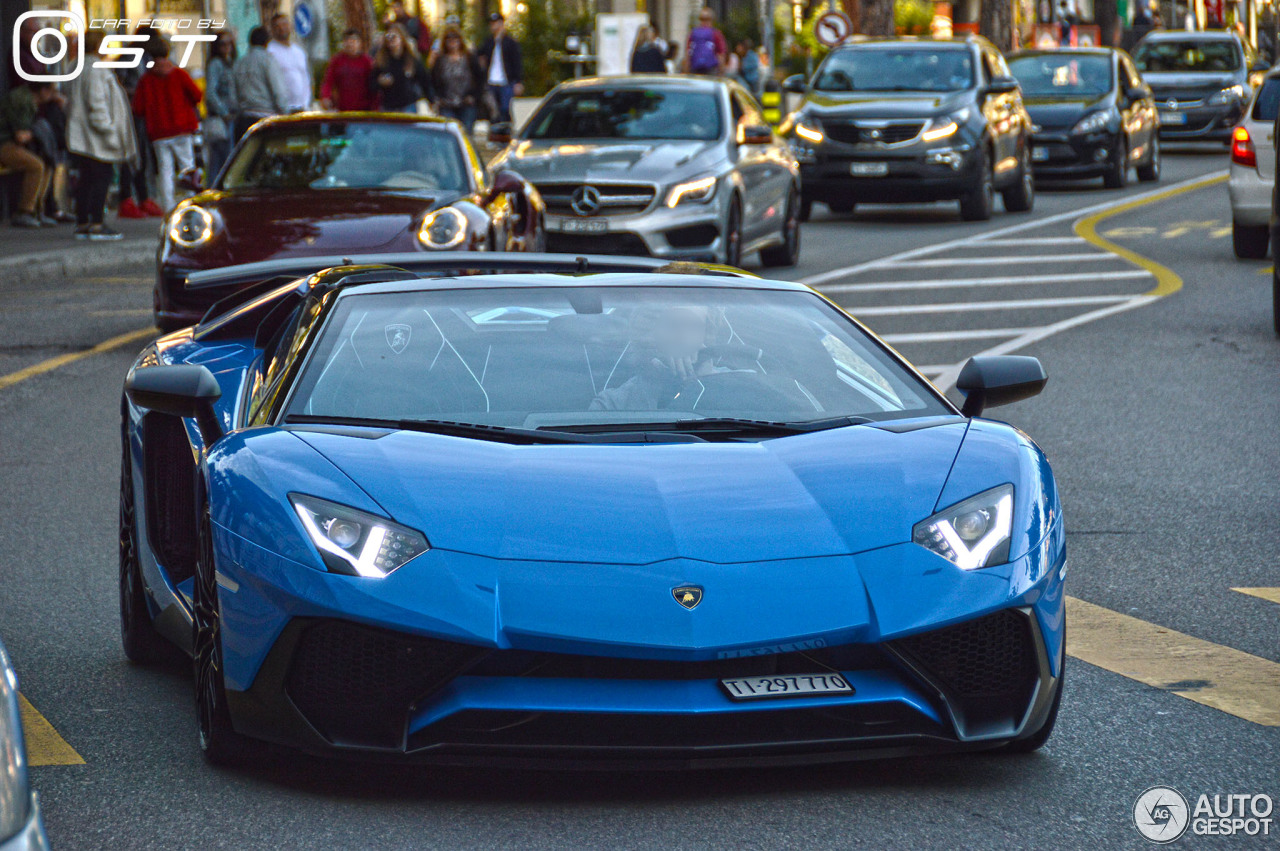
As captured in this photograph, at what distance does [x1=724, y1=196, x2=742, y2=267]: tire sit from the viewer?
15594 millimetres

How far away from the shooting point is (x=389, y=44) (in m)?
21.2

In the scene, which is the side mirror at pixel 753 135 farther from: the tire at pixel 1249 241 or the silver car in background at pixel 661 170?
the tire at pixel 1249 241

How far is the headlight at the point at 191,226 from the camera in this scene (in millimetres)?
11367

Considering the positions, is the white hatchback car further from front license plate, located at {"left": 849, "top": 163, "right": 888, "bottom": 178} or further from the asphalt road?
front license plate, located at {"left": 849, "top": 163, "right": 888, "bottom": 178}

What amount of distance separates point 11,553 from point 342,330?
231 cm

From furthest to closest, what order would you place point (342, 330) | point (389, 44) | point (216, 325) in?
point (389, 44)
point (216, 325)
point (342, 330)

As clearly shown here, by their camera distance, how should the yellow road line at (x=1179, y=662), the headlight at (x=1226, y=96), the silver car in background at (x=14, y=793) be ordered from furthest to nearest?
the headlight at (x=1226, y=96), the yellow road line at (x=1179, y=662), the silver car in background at (x=14, y=793)

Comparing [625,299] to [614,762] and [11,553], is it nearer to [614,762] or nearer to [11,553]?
[614,762]

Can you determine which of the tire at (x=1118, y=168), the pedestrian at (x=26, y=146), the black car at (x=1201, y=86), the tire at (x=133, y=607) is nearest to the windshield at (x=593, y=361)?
the tire at (x=133, y=607)

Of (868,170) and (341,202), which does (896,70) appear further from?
(341,202)

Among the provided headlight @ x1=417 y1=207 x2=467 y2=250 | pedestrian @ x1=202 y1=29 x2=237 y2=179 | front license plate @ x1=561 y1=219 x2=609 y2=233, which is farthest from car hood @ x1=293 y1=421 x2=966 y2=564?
pedestrian @ x1=202 y1=29 x2=237 y2=179

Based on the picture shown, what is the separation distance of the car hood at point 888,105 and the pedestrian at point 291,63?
17.4ft

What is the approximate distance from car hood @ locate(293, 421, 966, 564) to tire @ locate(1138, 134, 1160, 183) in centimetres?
2436

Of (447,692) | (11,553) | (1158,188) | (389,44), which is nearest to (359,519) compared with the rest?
(447,692)
